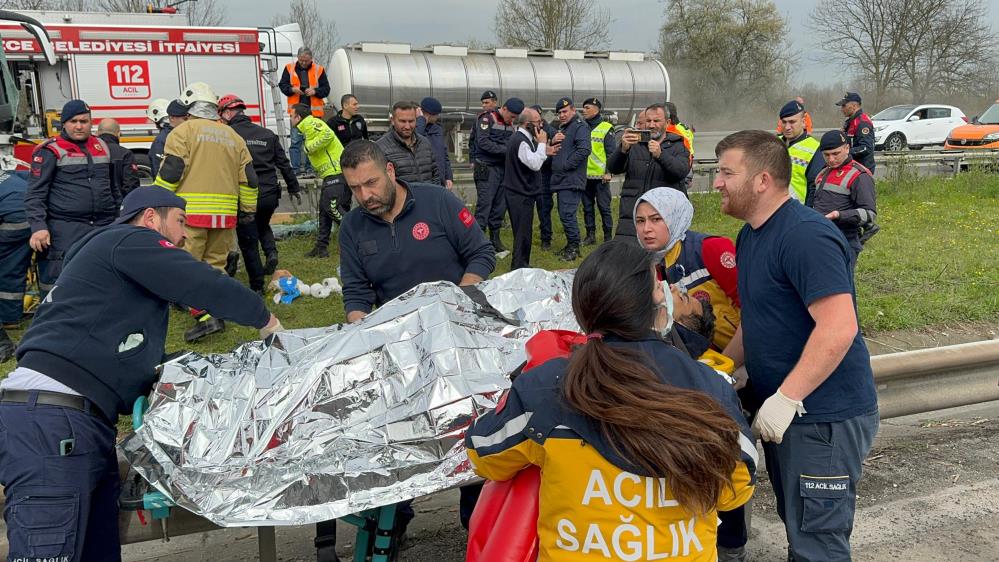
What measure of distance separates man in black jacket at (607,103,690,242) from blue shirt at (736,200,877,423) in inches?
162

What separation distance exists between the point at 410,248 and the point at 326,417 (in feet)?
4.57

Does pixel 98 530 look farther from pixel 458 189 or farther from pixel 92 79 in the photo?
pixel 92 79

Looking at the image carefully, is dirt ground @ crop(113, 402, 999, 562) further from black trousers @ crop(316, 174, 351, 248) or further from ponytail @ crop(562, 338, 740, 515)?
black trousers @ crop(316, 174, 351, 248)

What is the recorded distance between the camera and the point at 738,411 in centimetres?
196

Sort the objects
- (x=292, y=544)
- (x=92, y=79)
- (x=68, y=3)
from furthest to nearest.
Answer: (x=68, y=3) < (x=92, y=79) < (x=292, y=544)

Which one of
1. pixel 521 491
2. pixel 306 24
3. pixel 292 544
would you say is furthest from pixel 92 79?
pixel 306 24

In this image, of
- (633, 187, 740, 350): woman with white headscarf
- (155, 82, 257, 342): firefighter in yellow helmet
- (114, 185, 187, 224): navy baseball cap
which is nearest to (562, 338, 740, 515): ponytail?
(633, 187, 740, 350): woman with white headscarf

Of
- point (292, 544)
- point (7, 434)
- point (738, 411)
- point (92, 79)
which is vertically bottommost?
point (292, 544)

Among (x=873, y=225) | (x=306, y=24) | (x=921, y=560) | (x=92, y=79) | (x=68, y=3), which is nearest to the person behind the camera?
(x=921, y=560)

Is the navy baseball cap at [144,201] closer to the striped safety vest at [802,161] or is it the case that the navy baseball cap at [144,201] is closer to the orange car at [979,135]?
the striped safety vest at [802,161]

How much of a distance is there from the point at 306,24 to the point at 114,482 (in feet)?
122

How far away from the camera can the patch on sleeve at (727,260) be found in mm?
3221

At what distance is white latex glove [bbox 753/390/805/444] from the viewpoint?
245cm

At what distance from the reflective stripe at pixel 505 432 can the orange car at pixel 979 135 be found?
838 inches
